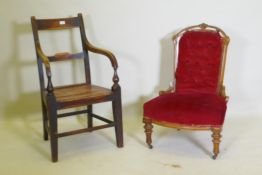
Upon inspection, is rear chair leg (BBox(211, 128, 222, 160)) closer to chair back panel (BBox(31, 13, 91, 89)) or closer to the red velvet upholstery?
the red velvet upholstery

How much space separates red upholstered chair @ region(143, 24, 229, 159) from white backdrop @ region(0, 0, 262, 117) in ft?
0.86

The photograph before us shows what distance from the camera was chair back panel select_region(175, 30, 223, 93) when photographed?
282cm

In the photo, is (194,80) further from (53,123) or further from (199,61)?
(53,123)

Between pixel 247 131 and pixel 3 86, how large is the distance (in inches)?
86.4

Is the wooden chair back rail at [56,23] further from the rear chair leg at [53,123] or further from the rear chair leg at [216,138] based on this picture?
the rear chair leg at [216,138]

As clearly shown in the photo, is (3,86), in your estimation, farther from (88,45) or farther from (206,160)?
(206,160)

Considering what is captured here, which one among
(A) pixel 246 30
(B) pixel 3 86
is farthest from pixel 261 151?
(B) pixel 3 86

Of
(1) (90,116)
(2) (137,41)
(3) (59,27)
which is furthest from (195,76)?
(3) (59,27)

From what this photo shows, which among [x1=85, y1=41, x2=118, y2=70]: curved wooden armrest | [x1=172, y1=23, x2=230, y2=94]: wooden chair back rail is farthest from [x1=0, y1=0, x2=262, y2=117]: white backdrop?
[x1=85, y1=41, x2=118, y2=70]: curved wooden armrest

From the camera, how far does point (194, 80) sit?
2854 millimetres

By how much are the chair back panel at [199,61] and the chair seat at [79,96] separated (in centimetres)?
66

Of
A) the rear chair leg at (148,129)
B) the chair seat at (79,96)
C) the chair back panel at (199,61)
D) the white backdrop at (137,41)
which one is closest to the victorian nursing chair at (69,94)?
the chair seat at (79,96)

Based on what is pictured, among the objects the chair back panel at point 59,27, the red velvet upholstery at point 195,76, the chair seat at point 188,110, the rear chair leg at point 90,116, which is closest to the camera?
the chair seat at point 188,110

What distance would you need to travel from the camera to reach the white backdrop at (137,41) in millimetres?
3094
